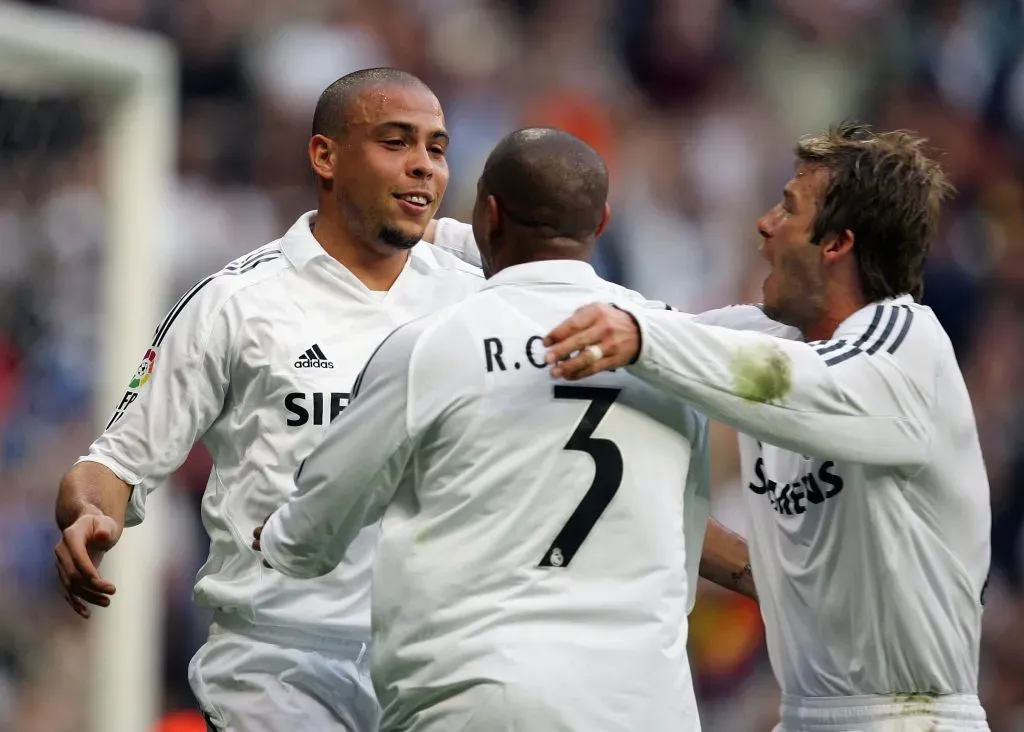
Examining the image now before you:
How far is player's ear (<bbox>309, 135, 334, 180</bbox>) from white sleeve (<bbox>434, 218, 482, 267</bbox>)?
0.42m

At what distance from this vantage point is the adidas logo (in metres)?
4.13

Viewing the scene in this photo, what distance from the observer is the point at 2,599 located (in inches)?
271

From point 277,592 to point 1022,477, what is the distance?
5189 mm

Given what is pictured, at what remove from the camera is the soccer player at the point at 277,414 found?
160 inches

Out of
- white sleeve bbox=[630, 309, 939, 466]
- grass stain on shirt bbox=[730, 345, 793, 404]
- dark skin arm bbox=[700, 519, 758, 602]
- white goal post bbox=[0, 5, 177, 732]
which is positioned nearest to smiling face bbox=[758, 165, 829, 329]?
white sleeve bbox=[630, 309, 939, 466]

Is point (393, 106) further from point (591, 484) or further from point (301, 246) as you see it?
point (591, 484)

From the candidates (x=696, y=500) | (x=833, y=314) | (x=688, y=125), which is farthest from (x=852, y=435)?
(x=688, y=125)

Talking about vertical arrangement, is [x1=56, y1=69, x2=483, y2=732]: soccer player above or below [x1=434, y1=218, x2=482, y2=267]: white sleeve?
below

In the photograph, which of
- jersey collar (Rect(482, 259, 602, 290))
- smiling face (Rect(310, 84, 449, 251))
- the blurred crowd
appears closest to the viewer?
jersey collar (Rect(482, 259, 602, 290))

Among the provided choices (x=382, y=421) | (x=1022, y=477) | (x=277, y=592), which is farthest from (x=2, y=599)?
(x=1022, y=477)

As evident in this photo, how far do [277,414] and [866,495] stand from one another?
56.8 inches

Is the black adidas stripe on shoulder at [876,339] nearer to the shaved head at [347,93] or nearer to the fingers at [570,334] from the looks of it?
the fingers at [570,334]

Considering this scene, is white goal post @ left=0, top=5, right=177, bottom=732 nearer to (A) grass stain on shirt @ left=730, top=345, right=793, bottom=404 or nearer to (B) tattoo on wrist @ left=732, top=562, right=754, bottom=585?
(B) tattoo on wrist @ left=732, top=562, right=754, bottom=585

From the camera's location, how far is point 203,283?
13.9 feet
